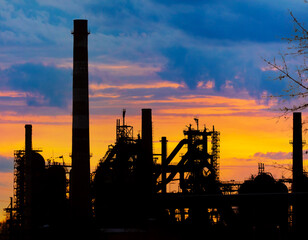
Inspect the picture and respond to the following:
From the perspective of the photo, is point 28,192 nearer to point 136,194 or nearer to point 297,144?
point 136,194

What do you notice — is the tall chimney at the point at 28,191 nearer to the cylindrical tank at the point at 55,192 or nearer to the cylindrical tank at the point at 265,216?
the cylindrical tank at the point at 55,192

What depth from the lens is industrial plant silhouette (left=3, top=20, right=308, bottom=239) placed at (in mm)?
20195

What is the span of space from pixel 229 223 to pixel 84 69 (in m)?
10.5

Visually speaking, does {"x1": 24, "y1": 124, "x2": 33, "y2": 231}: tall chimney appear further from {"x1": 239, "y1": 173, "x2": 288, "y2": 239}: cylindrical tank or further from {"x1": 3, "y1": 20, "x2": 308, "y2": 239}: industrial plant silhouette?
{"x1": 239, "y1": 173, "x2": 288, "y2": 239}: cylindrical tank

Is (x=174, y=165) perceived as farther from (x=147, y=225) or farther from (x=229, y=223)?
(x=147, y=225)

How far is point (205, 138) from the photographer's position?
131 ft

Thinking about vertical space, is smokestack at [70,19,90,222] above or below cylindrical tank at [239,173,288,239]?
above

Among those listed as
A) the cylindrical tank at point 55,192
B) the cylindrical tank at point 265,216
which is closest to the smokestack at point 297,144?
the cylindrical tank at point 265,216

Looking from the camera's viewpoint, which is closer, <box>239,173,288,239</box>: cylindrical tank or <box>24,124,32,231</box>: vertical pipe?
<box>239,173,288,239</box>: cylindrical tank

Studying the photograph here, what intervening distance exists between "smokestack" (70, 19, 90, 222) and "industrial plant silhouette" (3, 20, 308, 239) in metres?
0.05

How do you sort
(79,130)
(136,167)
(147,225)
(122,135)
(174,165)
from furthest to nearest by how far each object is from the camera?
(174,165) → (122,135) → (136,167) → (79,130) → (147,225)

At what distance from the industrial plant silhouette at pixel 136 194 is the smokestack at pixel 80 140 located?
5 centimetres

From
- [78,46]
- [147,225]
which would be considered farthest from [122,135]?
[147,225]

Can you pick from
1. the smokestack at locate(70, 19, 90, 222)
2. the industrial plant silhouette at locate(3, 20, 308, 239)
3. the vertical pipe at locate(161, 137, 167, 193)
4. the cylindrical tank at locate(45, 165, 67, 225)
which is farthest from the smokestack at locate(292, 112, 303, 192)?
the cylindrical tank at locate(45, 165, 67, 225)
